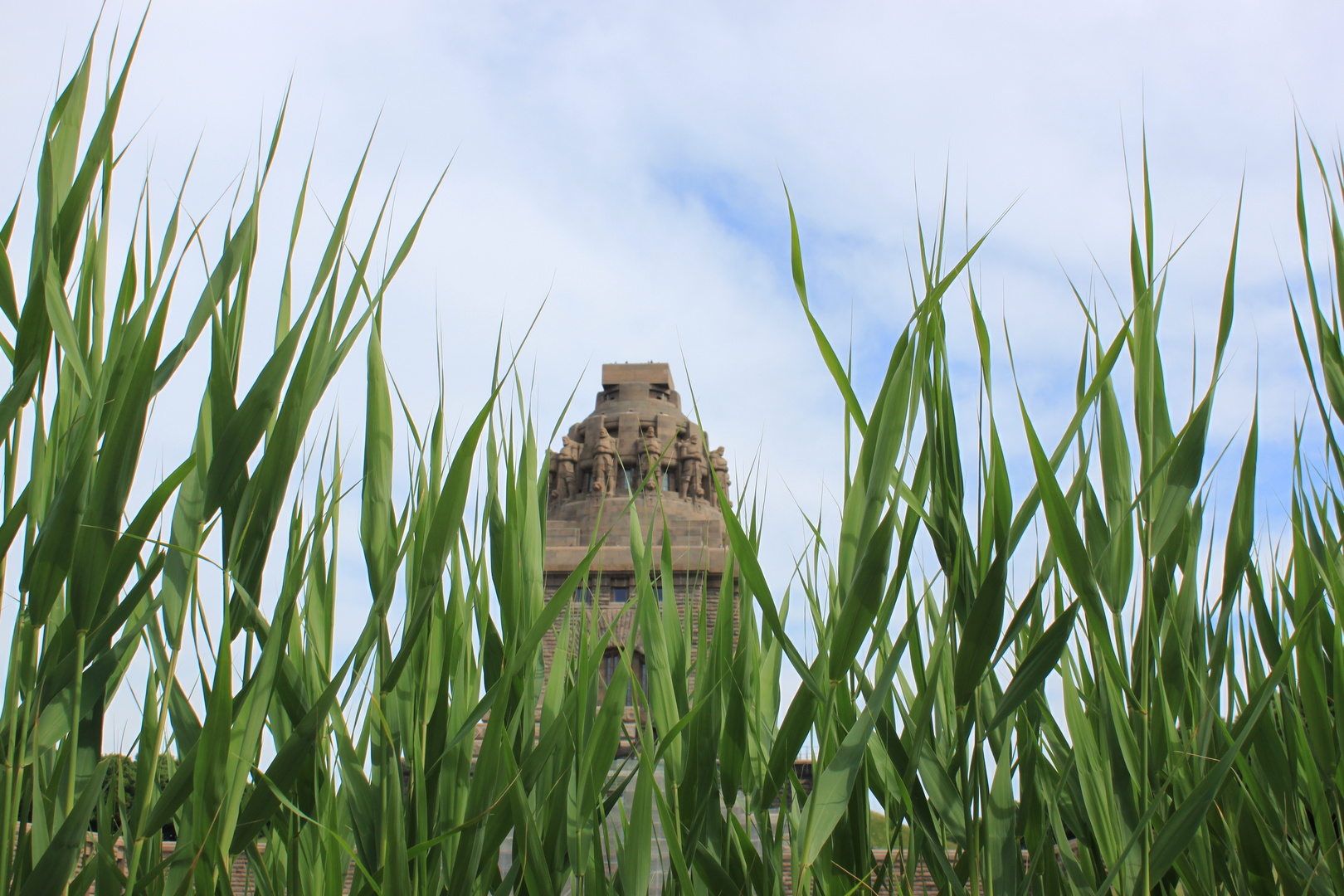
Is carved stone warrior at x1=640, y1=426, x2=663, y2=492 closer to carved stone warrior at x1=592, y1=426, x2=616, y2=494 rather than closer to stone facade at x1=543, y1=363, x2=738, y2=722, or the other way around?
stone facade at x1=543, y1=363, x2=738, y2=722

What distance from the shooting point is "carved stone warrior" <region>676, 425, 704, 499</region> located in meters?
19.1

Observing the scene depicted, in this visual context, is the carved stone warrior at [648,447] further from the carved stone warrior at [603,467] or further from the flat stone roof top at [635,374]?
the flat stone roof top at [635,374]

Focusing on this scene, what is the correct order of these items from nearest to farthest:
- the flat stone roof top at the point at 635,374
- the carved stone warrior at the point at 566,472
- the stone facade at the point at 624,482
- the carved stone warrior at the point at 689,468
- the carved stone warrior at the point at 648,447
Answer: the stone facade at the point at 624,482 → the carved stone warrior at the point at 648,447 → the carved stone warrior at the point at 689,468 → the carved stone warrior at the point at 566,472 → the flat stone roof top at the point at 635,374

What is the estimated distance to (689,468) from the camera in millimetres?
19156

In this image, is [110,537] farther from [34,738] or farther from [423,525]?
[423,525]

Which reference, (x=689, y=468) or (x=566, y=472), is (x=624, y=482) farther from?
(x=566, y=472)

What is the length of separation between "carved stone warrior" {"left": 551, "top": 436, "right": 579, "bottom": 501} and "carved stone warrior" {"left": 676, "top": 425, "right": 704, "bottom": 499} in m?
2.01

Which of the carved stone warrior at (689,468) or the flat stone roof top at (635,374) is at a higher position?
the flat stone roof top at (635,374)

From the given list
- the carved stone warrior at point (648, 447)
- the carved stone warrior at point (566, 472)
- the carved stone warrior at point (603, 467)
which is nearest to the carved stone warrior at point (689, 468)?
the carved stone warrior at point (648, 447)

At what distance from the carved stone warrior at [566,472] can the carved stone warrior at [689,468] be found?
201 centimetres

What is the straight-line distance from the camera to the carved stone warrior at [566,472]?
19828mm

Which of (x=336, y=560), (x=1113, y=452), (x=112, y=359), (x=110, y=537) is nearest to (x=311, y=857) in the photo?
(x=336, y=560)

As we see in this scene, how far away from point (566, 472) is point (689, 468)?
236 cm

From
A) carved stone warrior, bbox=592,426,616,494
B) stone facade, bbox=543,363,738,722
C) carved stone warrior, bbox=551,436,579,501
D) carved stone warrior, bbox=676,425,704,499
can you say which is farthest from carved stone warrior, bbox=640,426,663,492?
carved stone warrior, bbox=551,436,579,501
